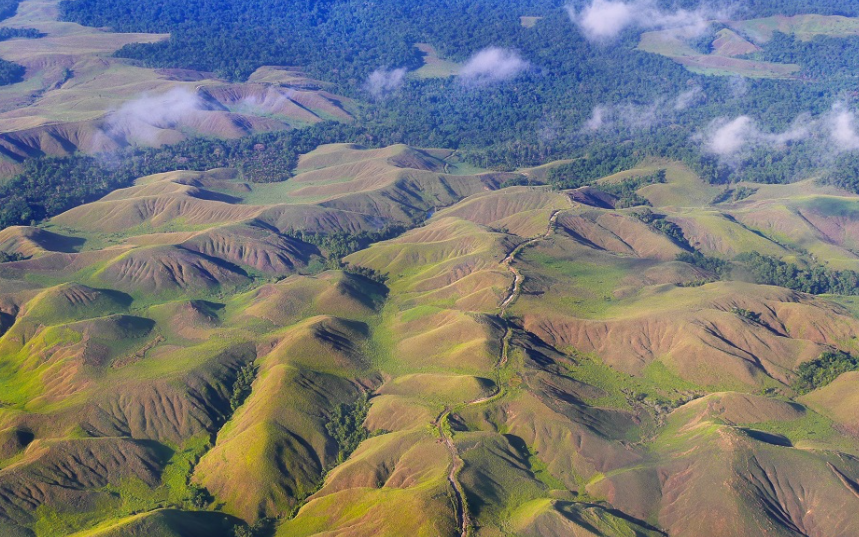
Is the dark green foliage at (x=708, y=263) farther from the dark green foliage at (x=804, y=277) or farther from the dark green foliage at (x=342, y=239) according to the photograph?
the dark green foliage at (x=342, y=239)

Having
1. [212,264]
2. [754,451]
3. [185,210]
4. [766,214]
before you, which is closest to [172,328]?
[212,264]

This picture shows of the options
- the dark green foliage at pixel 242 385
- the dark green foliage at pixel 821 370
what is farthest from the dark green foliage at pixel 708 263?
the dark green foliage at pixel 242 385

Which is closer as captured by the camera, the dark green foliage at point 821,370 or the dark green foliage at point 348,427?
the dark green foliage at point 348,427

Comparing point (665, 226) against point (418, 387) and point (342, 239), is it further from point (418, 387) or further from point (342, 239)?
point (418, 387)

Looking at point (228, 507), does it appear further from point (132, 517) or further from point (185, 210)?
point (185, 210)

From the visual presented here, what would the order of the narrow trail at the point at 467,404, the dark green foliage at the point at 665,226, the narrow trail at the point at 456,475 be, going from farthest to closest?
the dark green foliage at the point at 665,226 < the narrow trail at the point at 467,404 < the narrow trail at the point at 456,475

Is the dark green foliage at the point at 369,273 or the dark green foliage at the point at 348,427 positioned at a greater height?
the dark green foliage at the point at 348,427

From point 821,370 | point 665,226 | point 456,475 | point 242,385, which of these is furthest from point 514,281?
point 665,226
